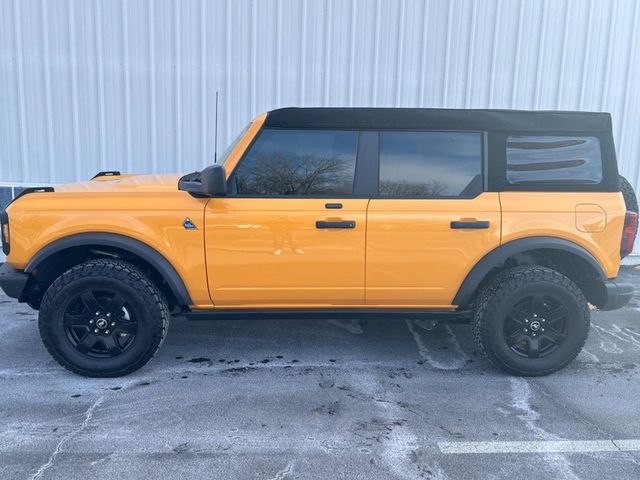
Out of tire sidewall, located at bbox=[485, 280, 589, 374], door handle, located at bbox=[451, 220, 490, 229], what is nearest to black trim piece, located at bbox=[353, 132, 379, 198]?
door handle, located at bbox=[451, 220, 490, 229]

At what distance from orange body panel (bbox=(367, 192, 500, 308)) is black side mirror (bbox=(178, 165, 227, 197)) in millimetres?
1033

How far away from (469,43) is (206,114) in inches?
155

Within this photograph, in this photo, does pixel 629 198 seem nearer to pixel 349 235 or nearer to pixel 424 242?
pixel 424 242

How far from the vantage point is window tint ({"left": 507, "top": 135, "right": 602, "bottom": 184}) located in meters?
3.51

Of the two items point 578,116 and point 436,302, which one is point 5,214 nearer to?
point 436,302

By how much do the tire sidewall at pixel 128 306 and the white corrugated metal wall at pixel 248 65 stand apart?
3.85m

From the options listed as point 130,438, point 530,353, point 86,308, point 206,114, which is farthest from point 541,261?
point 206,114

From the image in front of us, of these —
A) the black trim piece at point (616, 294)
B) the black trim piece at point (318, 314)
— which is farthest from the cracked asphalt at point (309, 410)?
the black trim piece at point (616, 294)

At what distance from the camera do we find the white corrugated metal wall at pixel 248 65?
6.62m

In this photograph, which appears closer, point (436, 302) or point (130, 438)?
point (130, 438)

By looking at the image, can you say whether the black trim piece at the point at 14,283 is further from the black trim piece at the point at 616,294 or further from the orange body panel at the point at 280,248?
the black trim piece at the point at 616,294

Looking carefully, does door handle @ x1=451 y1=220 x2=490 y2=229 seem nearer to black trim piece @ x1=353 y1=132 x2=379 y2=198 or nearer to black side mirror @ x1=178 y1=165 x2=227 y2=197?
black trim piece @ x1=353 y1=132 x2=379 y2=198

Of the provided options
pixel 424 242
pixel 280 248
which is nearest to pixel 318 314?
pixel 280 248

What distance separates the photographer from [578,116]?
11.5 ft
